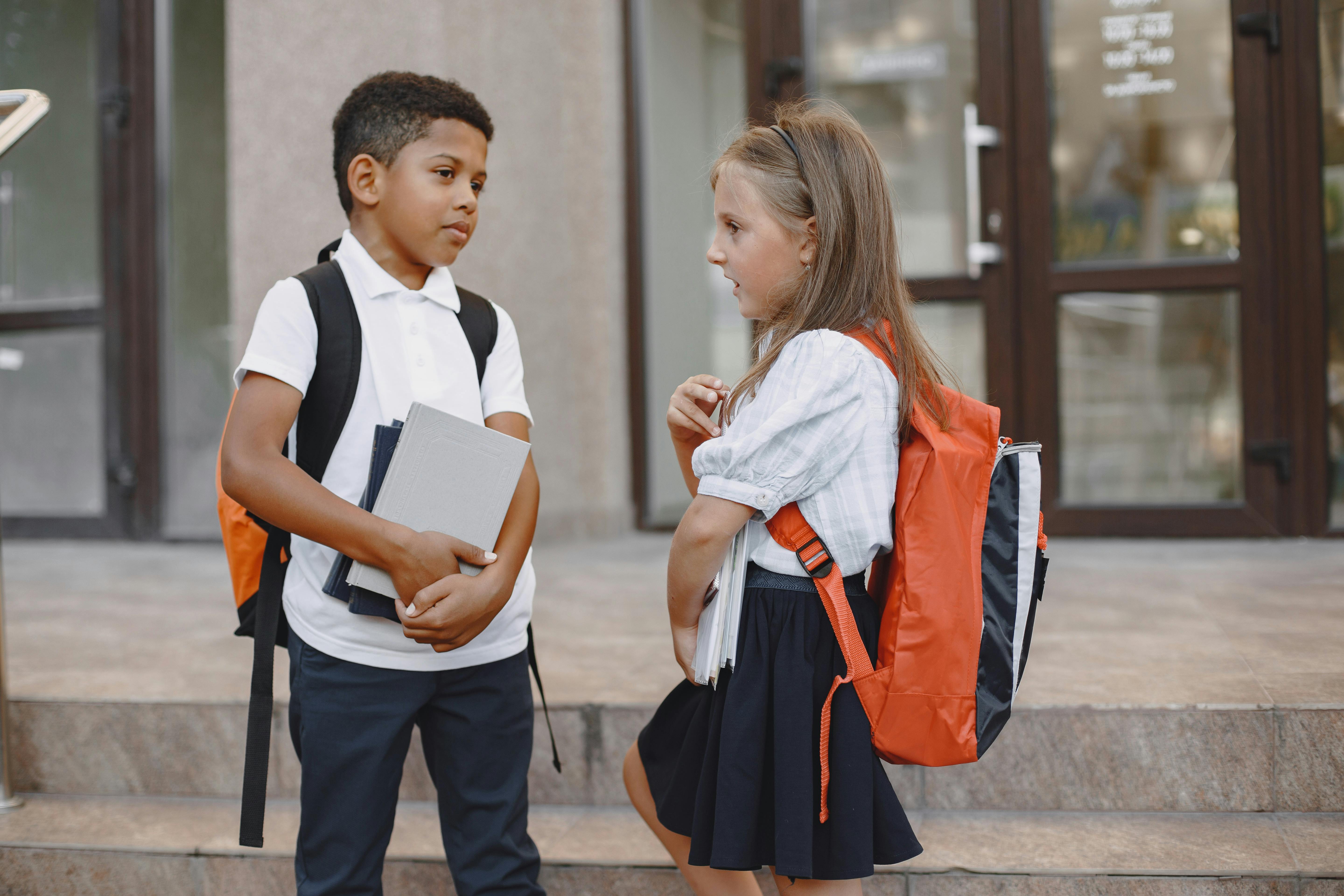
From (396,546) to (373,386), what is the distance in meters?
0.25

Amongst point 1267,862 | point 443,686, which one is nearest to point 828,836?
point 443,686

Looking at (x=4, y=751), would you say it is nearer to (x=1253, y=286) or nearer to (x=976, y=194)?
(x=976, y=194)

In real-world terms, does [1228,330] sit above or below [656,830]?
above

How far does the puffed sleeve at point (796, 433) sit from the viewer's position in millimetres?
1281

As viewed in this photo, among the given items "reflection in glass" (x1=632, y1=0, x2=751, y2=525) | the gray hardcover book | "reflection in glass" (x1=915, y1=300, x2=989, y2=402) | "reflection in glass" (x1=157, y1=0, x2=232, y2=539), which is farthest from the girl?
"reflection in glass" (x1=157, y1=0, x2=232, y2=539)

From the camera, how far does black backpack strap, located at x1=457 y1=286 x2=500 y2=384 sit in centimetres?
162

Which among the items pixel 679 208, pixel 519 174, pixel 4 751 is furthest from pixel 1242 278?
pixel 4 751

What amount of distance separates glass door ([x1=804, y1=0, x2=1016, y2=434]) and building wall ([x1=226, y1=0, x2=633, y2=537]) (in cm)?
111

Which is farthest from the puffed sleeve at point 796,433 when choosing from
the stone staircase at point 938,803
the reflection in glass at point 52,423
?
the reflection in glass at point 52,423

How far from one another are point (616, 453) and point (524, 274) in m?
0.94

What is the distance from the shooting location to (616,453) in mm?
4902

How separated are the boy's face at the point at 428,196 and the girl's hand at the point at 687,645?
64 centimetres

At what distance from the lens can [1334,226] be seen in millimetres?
4051

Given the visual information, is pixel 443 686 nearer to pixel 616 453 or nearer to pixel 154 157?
pixel 616 453
